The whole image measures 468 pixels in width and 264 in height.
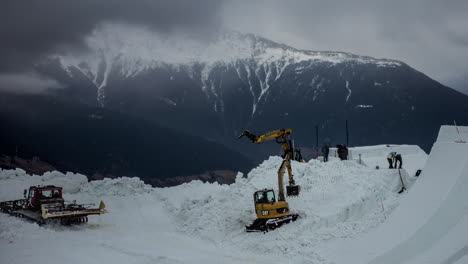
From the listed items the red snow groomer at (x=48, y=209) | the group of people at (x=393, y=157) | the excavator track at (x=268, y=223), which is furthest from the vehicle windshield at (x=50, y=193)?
the group of people at (x=393, y=157)

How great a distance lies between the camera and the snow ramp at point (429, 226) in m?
12.1

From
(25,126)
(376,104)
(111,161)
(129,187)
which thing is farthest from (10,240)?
(376,104)

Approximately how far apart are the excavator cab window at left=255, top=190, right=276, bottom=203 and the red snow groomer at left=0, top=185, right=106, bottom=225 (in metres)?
8.62

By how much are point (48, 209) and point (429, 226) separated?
1760 centimetres

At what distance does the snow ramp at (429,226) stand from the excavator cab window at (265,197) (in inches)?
160

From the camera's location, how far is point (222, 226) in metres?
19.7

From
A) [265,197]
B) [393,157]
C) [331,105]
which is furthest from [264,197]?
[331,105]

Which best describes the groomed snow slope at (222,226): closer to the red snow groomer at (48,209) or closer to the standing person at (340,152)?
the red snow groomer at (48,209)

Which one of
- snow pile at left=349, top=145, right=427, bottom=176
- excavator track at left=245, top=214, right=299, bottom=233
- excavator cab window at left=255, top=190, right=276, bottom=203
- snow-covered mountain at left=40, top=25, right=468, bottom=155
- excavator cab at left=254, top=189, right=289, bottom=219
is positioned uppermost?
snow-covered mountain at left=40, top=25, right=468, bottom=155

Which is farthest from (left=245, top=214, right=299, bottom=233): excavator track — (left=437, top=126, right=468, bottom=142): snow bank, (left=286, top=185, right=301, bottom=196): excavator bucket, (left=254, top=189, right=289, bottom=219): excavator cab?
(left=437, top=126, right=468, bottom=142): snow bank

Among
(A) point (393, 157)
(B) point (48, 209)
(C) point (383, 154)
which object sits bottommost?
(B) point (48, 209)

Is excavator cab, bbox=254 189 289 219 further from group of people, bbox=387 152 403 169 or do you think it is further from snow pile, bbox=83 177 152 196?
snow pile, bbox=83 177 152 196

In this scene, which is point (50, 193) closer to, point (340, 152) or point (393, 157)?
point (340, 152)

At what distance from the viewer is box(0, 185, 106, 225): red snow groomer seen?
65.6 ft
